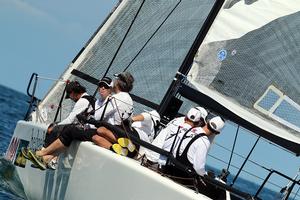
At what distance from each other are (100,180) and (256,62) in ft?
6.62

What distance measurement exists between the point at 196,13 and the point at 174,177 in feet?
11.0

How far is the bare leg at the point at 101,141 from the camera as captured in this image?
712 cm

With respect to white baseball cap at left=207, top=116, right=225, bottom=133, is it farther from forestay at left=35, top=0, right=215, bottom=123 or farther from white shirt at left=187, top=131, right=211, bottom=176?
forestay at left=35, top=0, right=215, bottom=123

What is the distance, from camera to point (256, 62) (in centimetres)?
793

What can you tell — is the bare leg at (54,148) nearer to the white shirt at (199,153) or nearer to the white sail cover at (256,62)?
the white sail cover at (256,62)

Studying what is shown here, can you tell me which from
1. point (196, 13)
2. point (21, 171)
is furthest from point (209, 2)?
point (21, 171)

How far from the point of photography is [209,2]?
31.2 feet

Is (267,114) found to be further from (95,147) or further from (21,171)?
(21,171)

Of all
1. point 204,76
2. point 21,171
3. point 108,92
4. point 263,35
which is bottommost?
point 21,171

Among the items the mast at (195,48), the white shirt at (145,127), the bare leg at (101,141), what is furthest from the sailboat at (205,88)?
the white shirt at (145,127)

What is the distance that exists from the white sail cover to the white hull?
50.5 inches

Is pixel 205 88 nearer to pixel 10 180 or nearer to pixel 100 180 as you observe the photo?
pixel 100 180

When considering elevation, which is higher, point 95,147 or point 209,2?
point 209,2

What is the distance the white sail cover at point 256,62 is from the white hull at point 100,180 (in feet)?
4.21
